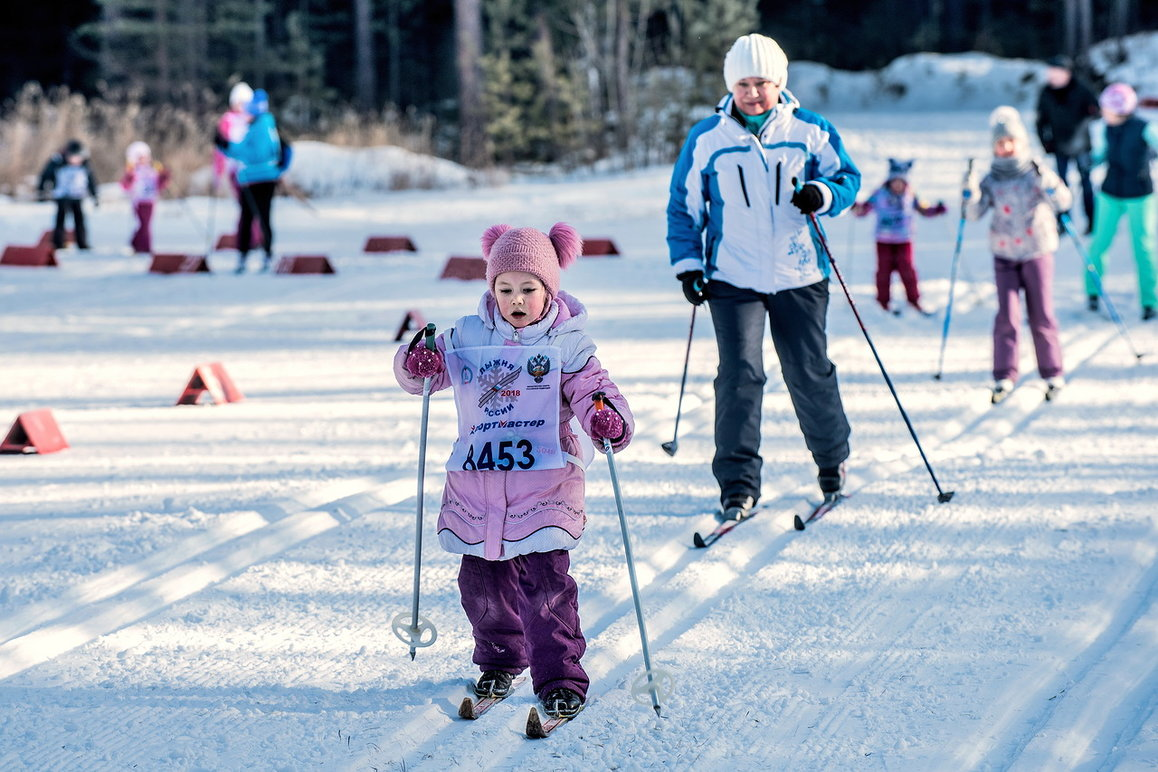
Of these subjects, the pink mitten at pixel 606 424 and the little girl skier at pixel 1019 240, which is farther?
the little girl skier at pixel 1019 240

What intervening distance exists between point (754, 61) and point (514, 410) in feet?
6.72

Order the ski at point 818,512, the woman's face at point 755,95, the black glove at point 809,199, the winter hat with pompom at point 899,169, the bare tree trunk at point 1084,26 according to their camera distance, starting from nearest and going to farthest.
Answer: the black glove at point 809,199, the woman's face at point 755,95, the ski at point 818,512, the winter hat with pompom at point 899,169, the bare tree trunk at point 1084,26

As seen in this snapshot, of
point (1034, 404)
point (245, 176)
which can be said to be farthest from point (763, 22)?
point (1034, 404)

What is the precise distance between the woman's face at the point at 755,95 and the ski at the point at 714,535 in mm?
1507

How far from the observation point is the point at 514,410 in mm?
3541

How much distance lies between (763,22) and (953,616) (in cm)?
3730

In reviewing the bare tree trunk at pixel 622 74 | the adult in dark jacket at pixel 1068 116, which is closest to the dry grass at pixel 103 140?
the bare tree trunk at pixel 622 74

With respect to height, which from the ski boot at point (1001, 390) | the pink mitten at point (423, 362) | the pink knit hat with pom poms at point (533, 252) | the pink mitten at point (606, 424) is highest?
the pink knit hat with pom poms at point (533, 252)

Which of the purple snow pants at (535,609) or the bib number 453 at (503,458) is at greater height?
Result: the bib number 453 at (503,458)

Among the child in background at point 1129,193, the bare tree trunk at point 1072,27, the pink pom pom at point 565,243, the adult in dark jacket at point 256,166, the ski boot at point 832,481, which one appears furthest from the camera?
the bare tree trunk at point 1072,27

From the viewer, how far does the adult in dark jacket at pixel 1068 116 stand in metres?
13.5

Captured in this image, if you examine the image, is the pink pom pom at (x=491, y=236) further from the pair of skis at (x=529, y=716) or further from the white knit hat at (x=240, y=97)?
the white knit hat at (x=240, y=97)

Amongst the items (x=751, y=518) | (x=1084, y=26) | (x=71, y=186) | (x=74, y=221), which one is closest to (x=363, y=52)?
(x=1084, y=26)

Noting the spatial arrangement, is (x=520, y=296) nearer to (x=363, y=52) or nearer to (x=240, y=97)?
(x=240, y=97)
